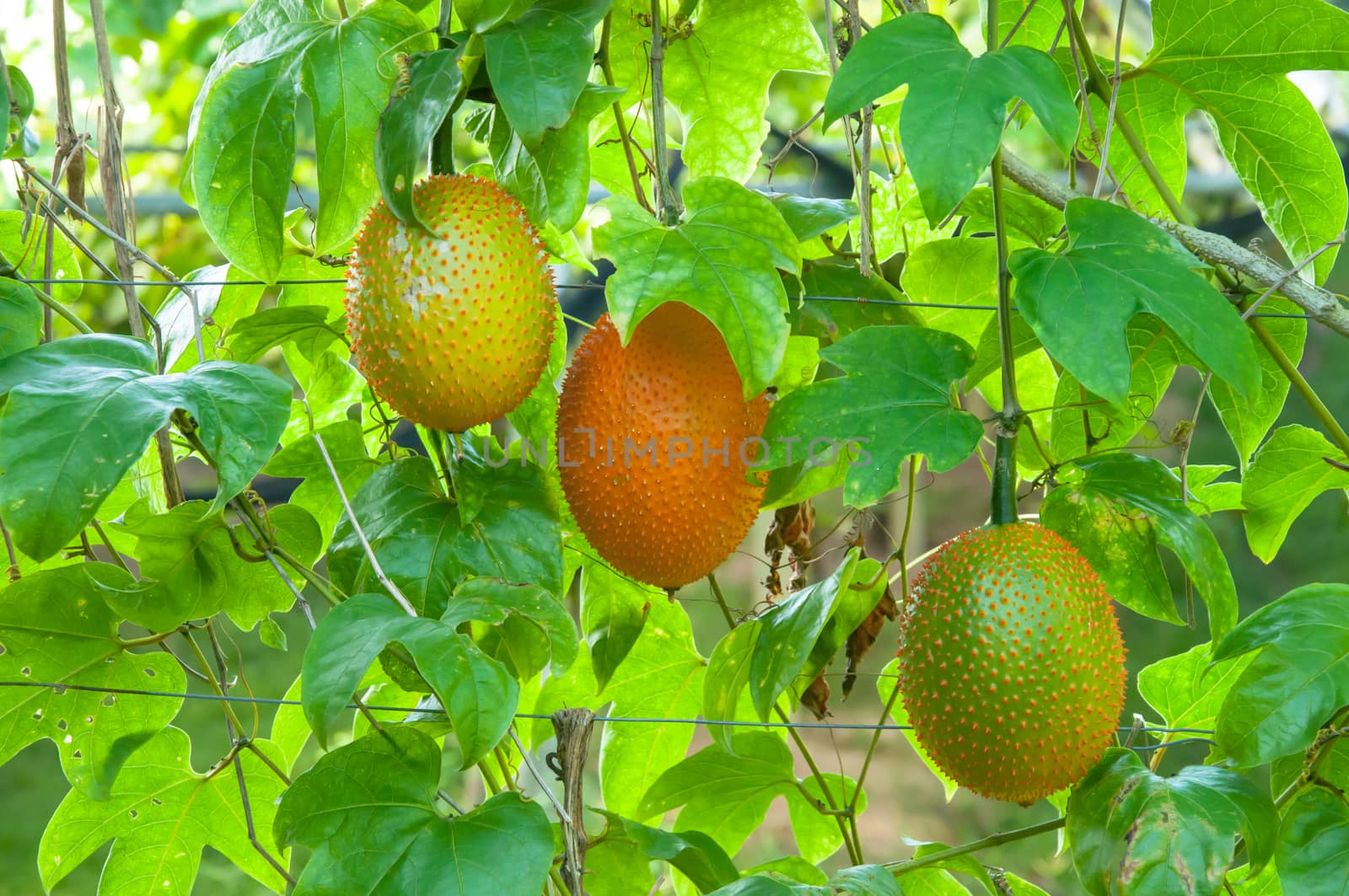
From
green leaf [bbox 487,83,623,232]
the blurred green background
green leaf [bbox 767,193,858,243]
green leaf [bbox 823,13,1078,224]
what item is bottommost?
the blurred green background

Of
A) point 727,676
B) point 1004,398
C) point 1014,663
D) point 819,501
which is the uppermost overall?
point 1004,398

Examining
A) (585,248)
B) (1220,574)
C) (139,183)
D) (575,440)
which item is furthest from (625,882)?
(139,183)

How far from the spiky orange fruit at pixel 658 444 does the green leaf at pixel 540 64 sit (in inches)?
5.2

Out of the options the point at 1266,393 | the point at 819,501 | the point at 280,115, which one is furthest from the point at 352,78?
the point at 819,501

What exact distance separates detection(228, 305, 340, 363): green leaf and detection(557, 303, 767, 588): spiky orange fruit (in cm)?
21

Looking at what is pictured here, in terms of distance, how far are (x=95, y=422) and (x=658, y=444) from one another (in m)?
0.28

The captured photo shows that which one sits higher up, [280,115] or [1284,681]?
[280,115]

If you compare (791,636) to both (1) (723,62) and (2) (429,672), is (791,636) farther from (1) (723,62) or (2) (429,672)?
(1) (723,62)

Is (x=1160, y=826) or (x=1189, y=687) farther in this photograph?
(x=1189, y=687)

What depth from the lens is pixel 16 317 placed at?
647 mm

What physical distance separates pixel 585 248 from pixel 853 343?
868 millimetres

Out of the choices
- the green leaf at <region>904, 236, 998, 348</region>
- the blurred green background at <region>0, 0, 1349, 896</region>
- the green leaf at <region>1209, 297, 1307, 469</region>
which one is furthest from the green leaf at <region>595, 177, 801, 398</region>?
the blurred green background at <region>0, 0, 1349, 896</region>

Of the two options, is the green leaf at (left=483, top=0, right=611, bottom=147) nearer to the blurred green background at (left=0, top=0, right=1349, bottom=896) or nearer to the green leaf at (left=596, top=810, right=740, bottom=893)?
the green leaf at (left=596, top=810, right=740, bottom=893)

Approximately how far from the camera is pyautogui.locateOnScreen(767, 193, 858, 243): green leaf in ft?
2.43
